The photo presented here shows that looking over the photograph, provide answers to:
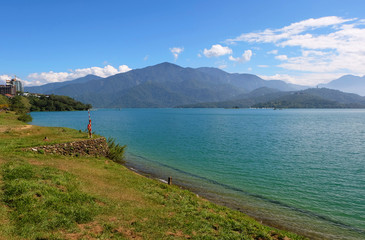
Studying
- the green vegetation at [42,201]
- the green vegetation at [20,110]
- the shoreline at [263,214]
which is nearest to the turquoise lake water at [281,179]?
the shoreline at [263,214]

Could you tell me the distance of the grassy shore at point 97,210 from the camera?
11.3 metres

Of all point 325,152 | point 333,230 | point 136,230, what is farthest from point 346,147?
point 136,230

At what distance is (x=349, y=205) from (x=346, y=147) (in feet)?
124

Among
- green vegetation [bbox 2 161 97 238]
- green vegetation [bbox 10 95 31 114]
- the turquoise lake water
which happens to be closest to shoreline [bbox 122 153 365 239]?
the turquoise lake water

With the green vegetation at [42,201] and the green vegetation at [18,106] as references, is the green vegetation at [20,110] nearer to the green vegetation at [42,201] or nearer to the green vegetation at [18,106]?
the green vegetation at [18,106]

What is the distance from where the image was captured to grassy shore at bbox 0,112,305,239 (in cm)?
1134

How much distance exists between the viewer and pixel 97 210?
1363 centimetres

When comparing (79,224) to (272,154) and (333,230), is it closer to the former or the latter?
(333,230)

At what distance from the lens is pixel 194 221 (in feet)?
46.7

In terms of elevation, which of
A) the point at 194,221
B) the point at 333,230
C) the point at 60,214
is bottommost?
the point at 333,230

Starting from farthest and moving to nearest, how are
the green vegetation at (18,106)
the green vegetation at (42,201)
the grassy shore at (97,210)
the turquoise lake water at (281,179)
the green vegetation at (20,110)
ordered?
the green vegetation at (18,106)
the green vegetation at (20,110)
the turquoise lake water at (281,179)
the grassy shore at (97,210)
the green vegetation at (42,201)

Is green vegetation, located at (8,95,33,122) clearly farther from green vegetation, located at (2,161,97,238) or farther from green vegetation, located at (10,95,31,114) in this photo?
green vegetation, located at (2,161,97,238)

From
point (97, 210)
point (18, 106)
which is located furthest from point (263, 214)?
point (18, 106)

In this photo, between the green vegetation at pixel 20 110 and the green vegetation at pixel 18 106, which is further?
the green vegetation at pixel 18 106
